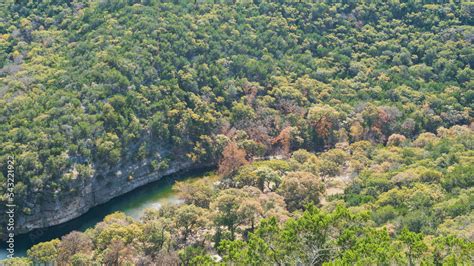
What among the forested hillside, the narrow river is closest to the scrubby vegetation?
the forested hillside

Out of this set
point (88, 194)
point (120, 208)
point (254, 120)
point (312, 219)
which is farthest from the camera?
point (254, 120)

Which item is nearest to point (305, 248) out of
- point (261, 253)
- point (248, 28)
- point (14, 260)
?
point (261, 253)

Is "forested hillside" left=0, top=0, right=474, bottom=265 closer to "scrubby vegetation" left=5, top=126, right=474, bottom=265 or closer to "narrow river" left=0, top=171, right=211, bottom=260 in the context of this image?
"scrubby vegetation" left=5, top=126, right=474, bottom=265

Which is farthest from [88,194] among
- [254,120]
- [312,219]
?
[312,219]

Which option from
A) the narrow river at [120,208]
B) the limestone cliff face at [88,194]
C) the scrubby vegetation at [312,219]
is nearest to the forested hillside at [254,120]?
the scrubby vegetation at [312,219]

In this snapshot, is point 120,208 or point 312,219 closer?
point 312,219

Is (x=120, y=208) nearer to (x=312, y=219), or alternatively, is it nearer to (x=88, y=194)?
(x=88, y=194)

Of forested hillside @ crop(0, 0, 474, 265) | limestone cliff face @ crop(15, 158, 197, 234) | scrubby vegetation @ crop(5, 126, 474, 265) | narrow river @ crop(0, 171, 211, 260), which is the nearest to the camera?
scrubby vegetation @ crop(5, 126, 474, 265)

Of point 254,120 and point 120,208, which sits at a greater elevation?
point 254,120
